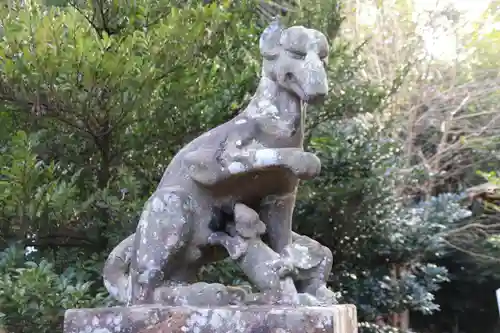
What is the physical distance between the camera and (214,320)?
1.89 meters

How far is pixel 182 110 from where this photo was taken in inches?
152

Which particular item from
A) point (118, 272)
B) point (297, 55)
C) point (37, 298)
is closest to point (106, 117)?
point (37, 298)

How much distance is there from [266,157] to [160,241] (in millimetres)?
486

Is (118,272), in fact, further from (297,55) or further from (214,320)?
(297,55)

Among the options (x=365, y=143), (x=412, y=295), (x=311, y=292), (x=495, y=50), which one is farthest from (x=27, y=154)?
(x=495, y=50)

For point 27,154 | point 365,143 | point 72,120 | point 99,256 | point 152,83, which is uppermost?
point 365,143

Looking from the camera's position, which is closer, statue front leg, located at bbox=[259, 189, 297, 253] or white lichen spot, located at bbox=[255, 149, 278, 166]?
white lichen spot, located at bbox=[255, 149, 278, 166]

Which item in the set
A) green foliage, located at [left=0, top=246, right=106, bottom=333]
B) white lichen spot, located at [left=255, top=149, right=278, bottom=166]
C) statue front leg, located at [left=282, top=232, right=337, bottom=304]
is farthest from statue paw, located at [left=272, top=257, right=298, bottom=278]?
green foliage, located at [left=0, top=246, right=106, bottom=333]

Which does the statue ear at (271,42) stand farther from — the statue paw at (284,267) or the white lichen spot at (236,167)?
the statue paw at (284,267)

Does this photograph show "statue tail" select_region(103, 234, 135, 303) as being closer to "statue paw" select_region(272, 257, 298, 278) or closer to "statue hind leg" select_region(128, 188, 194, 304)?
"statue hind leg" select_region(128, 188, 194, 304)

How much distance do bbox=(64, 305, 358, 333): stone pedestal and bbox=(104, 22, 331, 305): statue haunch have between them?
8 cm

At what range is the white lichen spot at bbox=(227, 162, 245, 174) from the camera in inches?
79.5

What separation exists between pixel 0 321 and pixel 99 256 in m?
0.75

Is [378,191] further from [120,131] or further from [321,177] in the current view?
[120,131]
